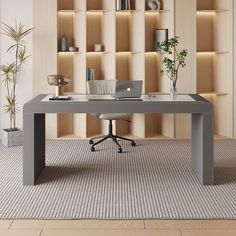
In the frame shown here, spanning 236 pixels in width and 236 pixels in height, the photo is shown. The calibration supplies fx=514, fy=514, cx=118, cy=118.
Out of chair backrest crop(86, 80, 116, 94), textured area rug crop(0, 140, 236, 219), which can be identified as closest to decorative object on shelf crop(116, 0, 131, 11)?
chair backrest crop(86, 80, 116, 94)

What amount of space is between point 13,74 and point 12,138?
97 centimetres

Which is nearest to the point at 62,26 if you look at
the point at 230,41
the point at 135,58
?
the point at 135,58

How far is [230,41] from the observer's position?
7.66 m

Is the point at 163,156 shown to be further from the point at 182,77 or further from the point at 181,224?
the point at 181,224

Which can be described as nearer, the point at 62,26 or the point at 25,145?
the point at 25,145

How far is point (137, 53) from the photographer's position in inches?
308

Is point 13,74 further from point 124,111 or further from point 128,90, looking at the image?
point 124,111

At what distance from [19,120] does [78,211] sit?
3.98m

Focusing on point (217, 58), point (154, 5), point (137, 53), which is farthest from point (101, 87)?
point (217, 58)

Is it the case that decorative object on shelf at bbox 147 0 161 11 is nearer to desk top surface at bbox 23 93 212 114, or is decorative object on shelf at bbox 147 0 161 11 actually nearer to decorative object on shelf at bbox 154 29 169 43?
decorative object on shelf at bbox 154 29 169 43

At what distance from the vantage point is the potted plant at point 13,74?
24.2 ft

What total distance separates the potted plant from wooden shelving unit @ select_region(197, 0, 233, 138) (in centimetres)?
268

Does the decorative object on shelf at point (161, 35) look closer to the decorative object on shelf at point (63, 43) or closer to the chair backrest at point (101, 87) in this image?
the chair backrest at point (101, 87)

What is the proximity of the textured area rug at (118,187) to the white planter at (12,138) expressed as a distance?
320 millimetres
